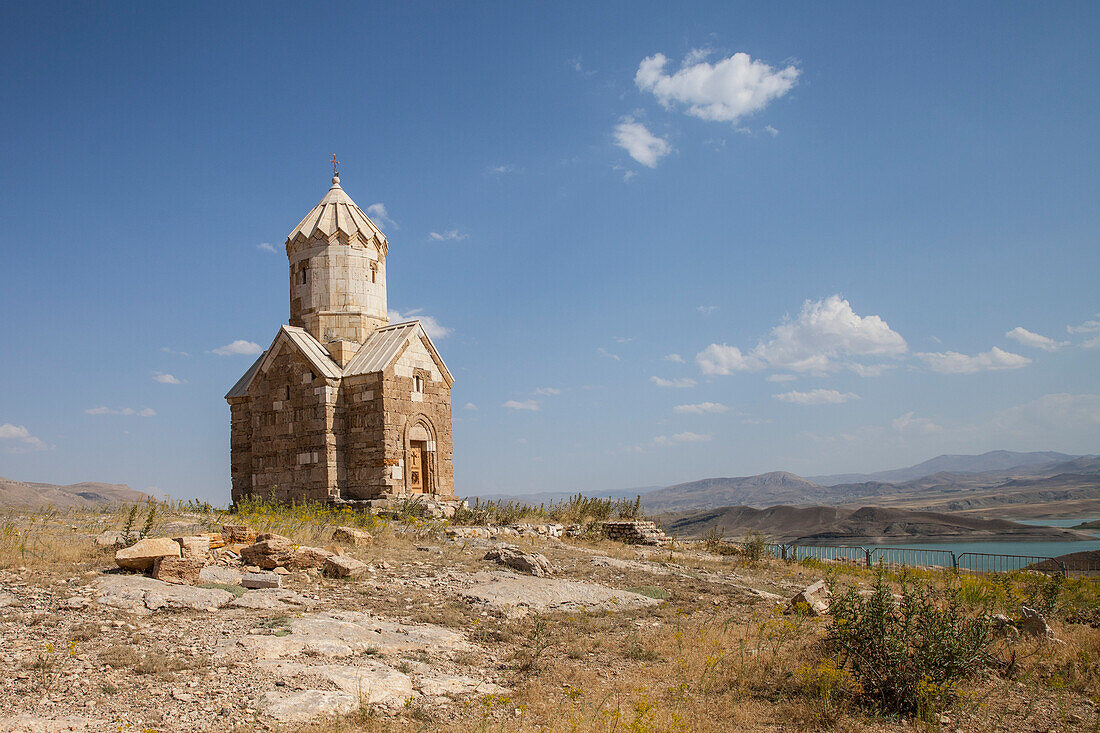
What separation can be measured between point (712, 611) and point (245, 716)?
6.35m

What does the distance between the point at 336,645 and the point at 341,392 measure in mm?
11790

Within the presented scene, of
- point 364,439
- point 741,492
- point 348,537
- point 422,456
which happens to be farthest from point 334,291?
point 741,492

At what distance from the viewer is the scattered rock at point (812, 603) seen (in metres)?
8.57

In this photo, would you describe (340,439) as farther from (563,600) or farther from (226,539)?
(563,600)

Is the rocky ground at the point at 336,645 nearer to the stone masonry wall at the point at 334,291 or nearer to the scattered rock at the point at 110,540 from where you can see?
the scattered rock at the point at 110,540

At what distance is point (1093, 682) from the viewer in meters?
6.26

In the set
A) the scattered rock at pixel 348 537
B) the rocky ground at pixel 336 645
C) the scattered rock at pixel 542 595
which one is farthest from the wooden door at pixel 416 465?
the scattered rock at pixel 542 595

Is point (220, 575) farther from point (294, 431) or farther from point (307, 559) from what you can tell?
point (294, 431)

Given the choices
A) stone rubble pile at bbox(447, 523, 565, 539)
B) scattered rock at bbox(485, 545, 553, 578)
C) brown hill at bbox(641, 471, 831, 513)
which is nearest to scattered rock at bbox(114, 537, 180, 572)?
scattered rock at bbox(485, 545, 553, 578)

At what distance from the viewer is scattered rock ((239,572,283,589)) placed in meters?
8.16

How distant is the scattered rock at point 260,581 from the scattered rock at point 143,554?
0.90m

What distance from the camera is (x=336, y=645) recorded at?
620 cm

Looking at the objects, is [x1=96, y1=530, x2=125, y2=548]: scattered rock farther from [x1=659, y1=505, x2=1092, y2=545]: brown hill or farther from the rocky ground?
[x1=659, y1=505, x2=1092, y2=545]: brown hill

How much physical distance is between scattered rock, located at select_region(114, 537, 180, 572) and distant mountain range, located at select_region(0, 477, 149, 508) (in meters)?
18.7
